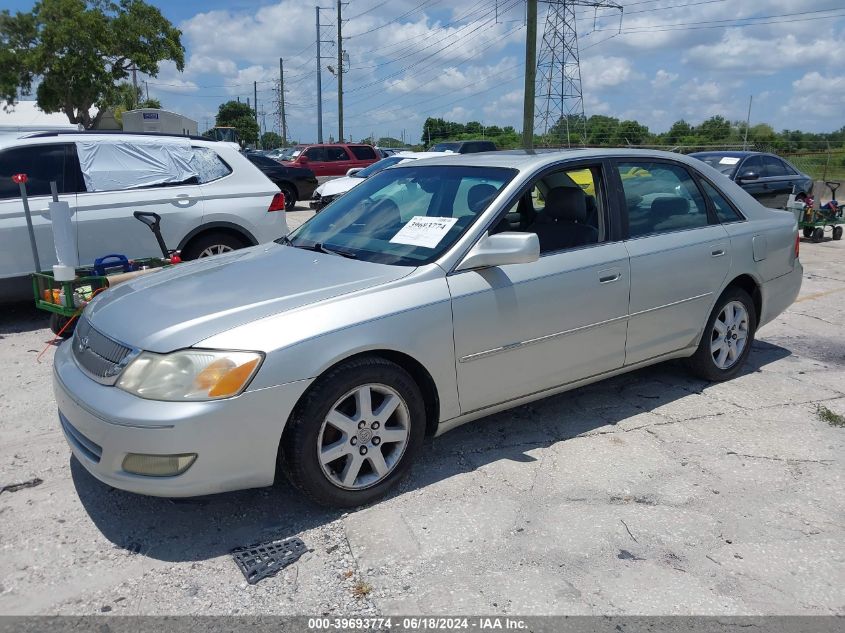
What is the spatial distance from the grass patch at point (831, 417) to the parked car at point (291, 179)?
48.9 ft

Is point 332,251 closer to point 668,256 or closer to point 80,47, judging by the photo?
point 668,256

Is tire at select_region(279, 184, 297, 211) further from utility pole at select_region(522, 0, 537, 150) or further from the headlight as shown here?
the headlight

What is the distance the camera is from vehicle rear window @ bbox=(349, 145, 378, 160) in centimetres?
2280

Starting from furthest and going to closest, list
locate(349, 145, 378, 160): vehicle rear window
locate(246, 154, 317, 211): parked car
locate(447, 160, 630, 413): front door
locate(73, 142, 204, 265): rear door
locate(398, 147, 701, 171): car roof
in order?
locate(349, 145, 378, 160): vehicle rear window
locate(246, 154, 317, 211): parked car
locate(73, 142, 204, 265): rear door
locate(398, 147, 701, 171): car roof
locate(447, 160, 630, 413): front door

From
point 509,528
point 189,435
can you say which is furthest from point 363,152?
point 189,435

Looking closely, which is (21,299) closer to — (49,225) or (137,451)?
(49,225)

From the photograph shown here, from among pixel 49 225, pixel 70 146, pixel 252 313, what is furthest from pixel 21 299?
pixel 252 313

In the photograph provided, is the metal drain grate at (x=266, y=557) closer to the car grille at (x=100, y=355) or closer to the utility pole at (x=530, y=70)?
the car grille at (x=100, y=355)

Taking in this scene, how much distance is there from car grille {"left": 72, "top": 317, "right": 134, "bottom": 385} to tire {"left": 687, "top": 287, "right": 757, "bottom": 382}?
145 inches

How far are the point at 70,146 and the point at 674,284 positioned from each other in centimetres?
549

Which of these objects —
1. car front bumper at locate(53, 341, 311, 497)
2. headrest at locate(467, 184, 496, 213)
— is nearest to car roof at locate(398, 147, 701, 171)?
headrest at locate(467, 184, 496, 213)

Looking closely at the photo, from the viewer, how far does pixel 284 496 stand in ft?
11.4

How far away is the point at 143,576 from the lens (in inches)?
112

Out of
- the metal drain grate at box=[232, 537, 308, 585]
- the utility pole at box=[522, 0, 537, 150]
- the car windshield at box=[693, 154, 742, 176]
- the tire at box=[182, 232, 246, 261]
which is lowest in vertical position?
the metal drain grate at box=[232, 537, 308, 585]
